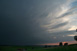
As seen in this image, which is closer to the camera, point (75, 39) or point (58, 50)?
point (58, 50)

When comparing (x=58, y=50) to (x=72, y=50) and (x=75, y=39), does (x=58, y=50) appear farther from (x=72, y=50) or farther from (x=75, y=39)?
(x=75, y=39)

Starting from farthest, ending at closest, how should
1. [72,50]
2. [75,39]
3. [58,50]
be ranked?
1. [75,39]
2. [58,50]
3. [72,50]

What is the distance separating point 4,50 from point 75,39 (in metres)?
54.4

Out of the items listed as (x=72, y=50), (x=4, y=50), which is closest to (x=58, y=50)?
(x=72, y=50)

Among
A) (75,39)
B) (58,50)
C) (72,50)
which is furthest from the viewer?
(75,39)

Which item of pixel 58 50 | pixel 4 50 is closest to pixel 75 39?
pixel 58 50

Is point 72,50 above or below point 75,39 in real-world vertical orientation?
below

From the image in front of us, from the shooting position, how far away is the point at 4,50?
70562mm

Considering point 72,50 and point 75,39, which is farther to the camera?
point 75,39

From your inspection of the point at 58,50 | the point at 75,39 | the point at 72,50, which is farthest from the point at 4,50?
the point at 75,39

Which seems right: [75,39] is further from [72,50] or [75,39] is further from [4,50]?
[4,50]

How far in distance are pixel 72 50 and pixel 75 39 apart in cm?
2985

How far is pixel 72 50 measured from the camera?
6094cm

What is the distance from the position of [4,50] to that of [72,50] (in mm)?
41449
